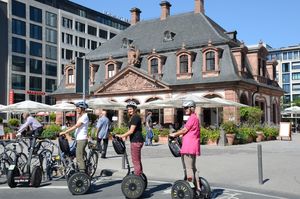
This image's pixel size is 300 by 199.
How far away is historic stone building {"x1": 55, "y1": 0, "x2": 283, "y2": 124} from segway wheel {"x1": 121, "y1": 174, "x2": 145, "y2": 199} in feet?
87.0

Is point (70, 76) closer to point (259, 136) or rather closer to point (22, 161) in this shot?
point (259, 136)

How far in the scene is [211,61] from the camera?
36.0 meters

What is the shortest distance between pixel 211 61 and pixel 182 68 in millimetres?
2812

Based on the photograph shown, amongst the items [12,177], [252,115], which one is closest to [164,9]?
[252,115]

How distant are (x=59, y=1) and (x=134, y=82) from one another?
4072 cm

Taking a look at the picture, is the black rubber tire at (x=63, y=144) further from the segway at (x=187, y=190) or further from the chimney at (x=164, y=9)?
the chimney at (x=164, y=9)

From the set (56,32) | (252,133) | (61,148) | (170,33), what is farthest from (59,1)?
(61,148)

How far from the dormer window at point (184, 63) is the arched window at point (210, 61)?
140 cm

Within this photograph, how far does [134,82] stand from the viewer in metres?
39.3

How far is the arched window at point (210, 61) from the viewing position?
3581 centimetres

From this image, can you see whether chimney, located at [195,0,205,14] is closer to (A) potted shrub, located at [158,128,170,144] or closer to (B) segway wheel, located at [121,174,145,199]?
(A) potted shrub, located at [158,128,170,144]

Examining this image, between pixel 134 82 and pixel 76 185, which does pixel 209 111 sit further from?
pixel 76 185

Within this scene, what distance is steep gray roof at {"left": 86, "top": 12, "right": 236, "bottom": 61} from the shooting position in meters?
37.9

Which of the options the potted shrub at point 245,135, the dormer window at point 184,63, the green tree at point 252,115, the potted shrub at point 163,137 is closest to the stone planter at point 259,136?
the potted shrub at point 245,135
